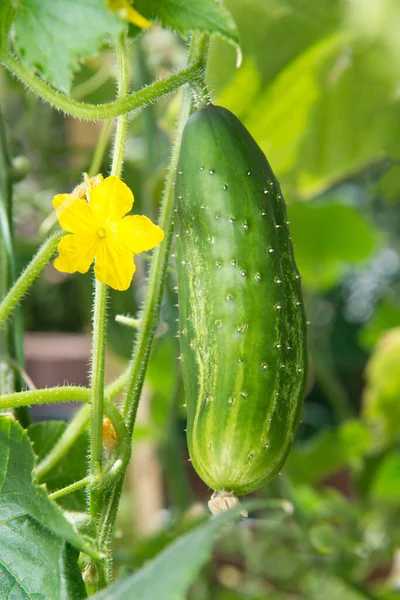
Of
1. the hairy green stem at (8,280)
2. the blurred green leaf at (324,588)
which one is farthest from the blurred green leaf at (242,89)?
the blurred green leaf at (324,588)

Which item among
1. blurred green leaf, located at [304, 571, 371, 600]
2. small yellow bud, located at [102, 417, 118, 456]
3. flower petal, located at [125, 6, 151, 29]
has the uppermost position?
flower petal, located at [125, 6, 151, 29]

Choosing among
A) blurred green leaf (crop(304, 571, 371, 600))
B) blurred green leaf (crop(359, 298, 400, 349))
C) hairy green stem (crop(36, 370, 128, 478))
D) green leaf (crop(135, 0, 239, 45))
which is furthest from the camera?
blurred green leaf (crop(359, 298, 400, 349))

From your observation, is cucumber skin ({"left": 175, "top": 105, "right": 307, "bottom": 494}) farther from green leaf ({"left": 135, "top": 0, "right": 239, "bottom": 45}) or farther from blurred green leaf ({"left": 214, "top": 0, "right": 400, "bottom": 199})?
blurred green leaf ({"left": 214, "top": 0, "right": 400, "bottom": 199})

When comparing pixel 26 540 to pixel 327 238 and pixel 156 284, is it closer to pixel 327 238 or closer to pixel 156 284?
pixel 156 284

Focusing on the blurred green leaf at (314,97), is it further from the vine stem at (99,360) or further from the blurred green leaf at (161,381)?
the vine stem at (99,360)

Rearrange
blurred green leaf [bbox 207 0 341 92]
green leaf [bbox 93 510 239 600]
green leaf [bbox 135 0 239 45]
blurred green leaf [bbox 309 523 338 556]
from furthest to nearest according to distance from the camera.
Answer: blurred green leaf [bbox 309 523 338 556] < blurred green leaf [bbox 207 0 341 92] < green leaf [bbox 135 0 239 45] < green leaf [bbox 93 510 239 600]

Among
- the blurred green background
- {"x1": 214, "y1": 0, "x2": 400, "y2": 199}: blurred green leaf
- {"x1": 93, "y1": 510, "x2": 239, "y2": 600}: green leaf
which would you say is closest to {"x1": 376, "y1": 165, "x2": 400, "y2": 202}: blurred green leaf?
the blurred green background

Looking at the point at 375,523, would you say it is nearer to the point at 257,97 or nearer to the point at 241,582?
the point at 241,582
